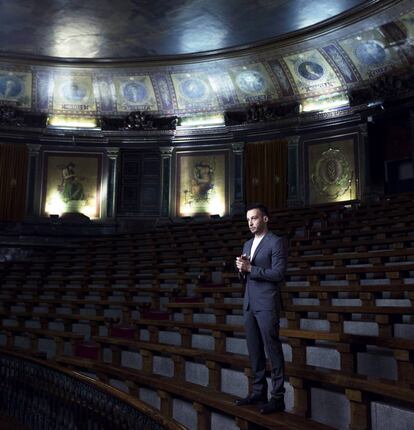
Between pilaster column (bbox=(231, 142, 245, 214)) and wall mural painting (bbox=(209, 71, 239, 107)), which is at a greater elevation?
wall mural painting (bbox=(209, 71, 239, 107))

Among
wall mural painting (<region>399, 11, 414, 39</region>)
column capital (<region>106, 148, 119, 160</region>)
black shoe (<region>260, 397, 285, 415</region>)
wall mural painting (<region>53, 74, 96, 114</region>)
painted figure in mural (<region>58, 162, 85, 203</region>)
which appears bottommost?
black shoe (<region>260, 397, 285, 415</region>)

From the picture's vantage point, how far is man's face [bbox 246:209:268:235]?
2723mm

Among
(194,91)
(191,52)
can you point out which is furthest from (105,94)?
(191,52)

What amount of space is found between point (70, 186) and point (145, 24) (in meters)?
4.20

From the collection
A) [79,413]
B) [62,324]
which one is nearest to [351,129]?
[62,324]

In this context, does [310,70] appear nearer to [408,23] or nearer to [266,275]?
[408,23]

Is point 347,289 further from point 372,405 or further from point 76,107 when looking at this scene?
point 76,107

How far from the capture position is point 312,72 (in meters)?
11.4

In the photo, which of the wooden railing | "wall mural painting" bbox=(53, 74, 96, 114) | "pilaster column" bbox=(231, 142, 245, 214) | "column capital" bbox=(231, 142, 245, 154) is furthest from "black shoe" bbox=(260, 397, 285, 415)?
"wall mural painting" bbox=(53, 74, 96, 114)

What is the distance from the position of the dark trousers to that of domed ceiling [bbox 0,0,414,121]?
825cm

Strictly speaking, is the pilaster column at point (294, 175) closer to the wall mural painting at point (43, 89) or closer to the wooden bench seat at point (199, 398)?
the wall mural painting at point (43, 89)

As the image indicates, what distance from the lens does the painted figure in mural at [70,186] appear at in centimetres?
1246

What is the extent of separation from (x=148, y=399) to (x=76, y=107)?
33.5 ft

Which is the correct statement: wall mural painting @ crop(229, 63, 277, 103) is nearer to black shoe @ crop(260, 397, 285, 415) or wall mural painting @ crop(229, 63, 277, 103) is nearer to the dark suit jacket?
the dark suit jacket
